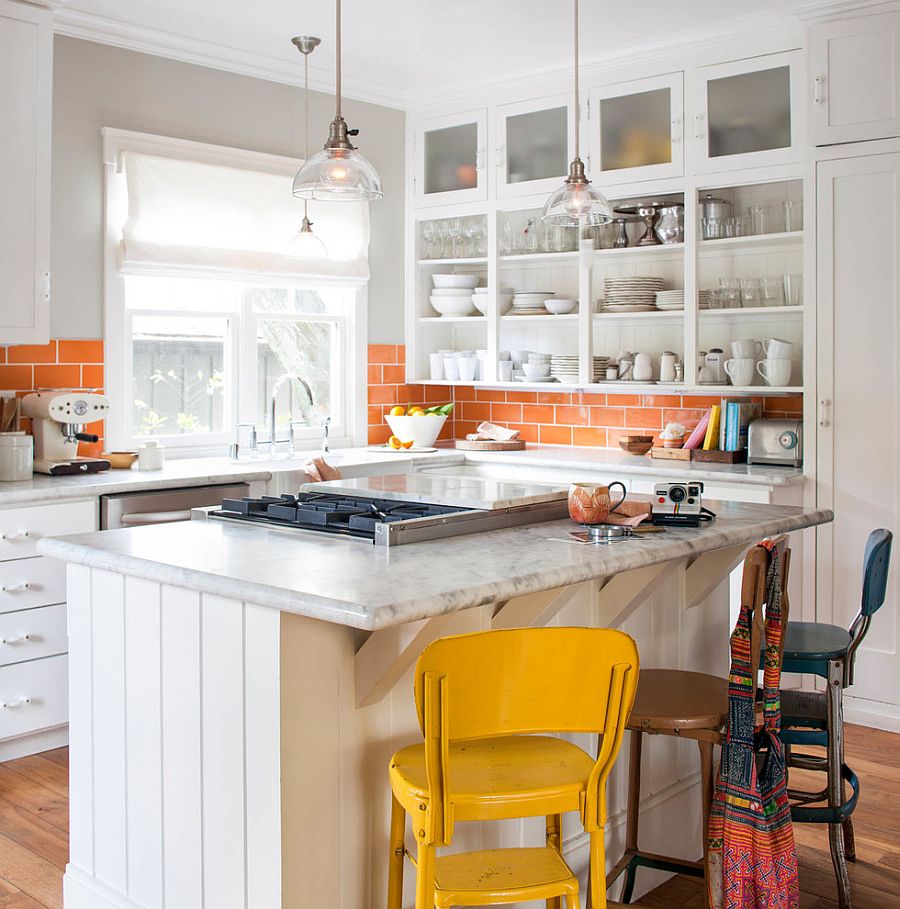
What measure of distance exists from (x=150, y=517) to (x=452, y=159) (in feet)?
8.34

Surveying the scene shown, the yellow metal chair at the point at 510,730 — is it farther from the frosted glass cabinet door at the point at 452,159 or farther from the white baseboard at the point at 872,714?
the frosted glass cabinet door at the point at 452,159

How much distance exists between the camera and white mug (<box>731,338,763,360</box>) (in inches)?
179

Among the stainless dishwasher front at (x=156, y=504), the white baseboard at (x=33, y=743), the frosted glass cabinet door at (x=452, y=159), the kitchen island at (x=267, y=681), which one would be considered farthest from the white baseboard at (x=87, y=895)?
the frosted glass cabinet door at (x=452, y=159)

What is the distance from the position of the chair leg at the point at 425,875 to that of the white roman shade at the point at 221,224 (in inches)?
130

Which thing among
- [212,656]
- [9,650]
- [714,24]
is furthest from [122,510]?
[714,24]

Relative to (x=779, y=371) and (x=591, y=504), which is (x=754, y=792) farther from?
(x=779, y=371)

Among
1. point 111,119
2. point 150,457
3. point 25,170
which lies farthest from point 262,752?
point 111,119

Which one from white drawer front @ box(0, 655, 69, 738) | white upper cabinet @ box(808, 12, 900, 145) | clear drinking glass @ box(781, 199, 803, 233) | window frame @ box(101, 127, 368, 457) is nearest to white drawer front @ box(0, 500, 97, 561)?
white drawer front @ box(0, 655, 69, 738)

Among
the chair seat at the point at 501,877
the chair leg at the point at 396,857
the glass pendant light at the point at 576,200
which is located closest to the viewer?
the chair seat at the point at 501,877

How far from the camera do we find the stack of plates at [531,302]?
5305 millimetres

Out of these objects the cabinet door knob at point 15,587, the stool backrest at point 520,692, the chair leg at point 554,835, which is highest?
the stool backrest at point 520,692

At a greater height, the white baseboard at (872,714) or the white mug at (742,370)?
the white mug at (742,370)

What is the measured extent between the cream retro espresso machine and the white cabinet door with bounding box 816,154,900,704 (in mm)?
2801

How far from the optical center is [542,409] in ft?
18.7
